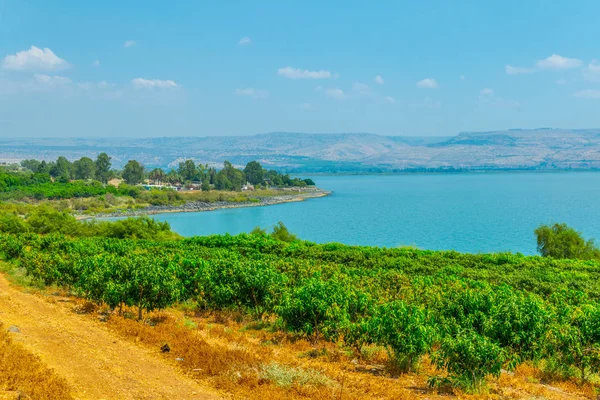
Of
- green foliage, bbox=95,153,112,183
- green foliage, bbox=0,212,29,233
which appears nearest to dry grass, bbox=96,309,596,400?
green foliage, bbox=0,212,29,233

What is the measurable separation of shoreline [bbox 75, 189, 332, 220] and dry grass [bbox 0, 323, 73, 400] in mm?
99834

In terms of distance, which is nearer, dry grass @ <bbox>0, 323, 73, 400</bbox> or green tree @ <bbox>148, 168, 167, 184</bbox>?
dry grass @ <bbox>0, 323, 73, 400</bbox>

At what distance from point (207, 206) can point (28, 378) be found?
129476 mm

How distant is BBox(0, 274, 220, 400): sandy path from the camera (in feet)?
35.6

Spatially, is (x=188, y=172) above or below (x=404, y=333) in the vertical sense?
below

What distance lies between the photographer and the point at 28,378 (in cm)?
1045

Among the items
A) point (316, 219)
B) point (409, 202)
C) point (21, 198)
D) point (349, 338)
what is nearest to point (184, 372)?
point (349, 338)

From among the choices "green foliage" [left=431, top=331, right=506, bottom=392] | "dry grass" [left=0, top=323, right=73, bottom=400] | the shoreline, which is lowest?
the shoreline

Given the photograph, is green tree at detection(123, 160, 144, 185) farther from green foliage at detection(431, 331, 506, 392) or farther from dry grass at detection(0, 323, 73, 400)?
green foliage at detection(431, 331, 506, 392)

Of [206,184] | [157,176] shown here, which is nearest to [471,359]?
[206,184]

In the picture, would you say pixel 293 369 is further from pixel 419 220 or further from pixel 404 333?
pixel 419 220

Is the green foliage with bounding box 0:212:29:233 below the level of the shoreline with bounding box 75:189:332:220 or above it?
above

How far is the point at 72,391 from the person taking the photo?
10.5 meters

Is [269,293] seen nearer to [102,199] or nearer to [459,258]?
[459,258]
